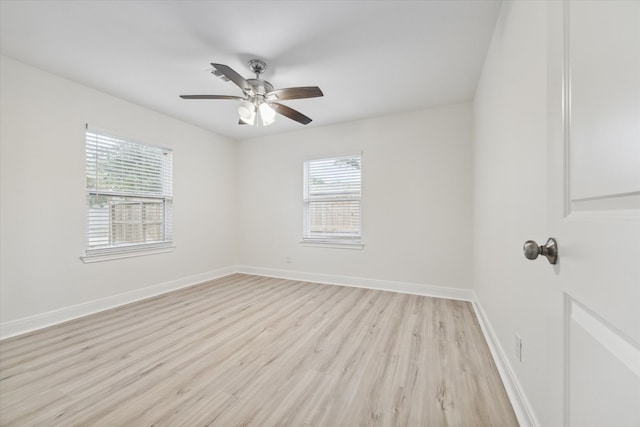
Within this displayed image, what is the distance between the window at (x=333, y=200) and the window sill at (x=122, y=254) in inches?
82.4

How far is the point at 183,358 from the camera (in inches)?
76.4

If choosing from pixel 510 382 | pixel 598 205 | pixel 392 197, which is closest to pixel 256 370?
pixel 510 382

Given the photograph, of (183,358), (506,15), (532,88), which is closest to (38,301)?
(183,358)

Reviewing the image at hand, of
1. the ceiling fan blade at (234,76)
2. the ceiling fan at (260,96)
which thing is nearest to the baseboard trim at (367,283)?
the ceiling fan at (260,96)

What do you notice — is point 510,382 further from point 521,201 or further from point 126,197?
point 126,197

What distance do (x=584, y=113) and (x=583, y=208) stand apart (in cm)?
21

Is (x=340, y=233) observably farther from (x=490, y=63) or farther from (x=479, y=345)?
(x=490, y=63)

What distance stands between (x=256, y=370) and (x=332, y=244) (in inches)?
96.5

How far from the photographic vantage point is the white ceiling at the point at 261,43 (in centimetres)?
181

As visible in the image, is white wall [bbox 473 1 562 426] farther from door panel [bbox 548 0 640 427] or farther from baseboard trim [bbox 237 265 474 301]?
baseboard trim [bbox 237 265 474 301]

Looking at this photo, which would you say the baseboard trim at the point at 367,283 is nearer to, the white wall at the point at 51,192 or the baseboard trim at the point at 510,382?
the baseboard trim at the point at 510,382

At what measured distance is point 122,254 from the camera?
3182mm

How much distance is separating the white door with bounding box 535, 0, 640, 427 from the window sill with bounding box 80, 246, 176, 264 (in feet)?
12.8

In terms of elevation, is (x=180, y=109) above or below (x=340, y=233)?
above
